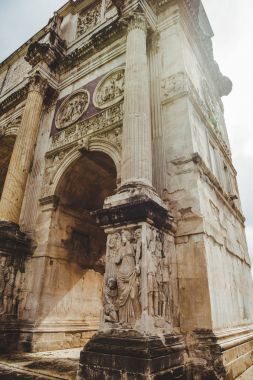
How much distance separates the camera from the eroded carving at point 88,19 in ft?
38.9

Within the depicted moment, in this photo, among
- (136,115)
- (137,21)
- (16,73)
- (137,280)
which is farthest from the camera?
(16,73)

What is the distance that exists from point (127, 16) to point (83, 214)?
20.4ft

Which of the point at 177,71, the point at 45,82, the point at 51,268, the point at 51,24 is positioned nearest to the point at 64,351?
the point at 51,268

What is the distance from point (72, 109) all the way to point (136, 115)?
417 cm

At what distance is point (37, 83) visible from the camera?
34.5 feet

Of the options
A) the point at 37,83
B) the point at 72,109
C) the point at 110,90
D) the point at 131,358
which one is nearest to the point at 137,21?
the point at 110,90

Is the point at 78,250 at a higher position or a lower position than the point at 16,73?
lower

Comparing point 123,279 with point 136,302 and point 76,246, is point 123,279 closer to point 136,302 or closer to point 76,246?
point 136,302

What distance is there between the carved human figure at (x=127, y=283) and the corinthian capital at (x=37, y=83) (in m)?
7.88

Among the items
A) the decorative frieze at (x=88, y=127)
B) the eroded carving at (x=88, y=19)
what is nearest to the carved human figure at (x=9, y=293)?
the decorative frieze at (x=88, y=127)

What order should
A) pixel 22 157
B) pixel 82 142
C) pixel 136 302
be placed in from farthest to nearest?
1. pixel 22 157
2. pixel 82 142
3. pixel 136 302

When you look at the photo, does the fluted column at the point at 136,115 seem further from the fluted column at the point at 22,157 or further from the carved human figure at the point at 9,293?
the carved human figure at the point at 9,293

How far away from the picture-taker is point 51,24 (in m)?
12.2

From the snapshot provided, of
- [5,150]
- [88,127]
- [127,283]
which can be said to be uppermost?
[5,150]
